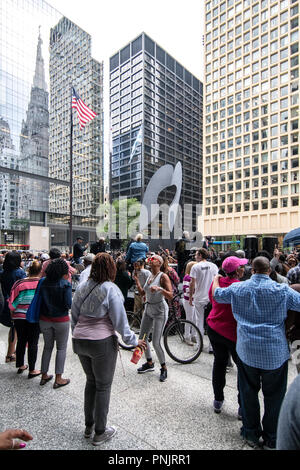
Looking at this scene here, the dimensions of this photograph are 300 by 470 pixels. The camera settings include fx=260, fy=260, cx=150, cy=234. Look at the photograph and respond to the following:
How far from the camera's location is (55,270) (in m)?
3.99

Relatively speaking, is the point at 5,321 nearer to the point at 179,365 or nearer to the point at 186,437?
the point at 179,365

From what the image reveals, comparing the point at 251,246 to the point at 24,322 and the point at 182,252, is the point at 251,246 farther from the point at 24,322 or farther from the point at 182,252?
the point at 24,322

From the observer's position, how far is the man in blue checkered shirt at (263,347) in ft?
8.43

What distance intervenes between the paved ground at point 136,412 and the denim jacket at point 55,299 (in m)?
1.14

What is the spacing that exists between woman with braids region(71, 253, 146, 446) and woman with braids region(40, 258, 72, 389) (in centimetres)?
129

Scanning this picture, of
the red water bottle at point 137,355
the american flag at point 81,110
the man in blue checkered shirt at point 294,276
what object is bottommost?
the red water bottle at point 137,355

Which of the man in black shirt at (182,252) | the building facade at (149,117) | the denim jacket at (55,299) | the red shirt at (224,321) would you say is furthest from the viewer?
the building facade at (149,117)

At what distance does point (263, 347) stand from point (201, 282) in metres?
2.99

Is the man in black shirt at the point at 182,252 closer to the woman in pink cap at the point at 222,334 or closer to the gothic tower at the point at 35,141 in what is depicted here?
the woman in pink cap at the point at 222,334

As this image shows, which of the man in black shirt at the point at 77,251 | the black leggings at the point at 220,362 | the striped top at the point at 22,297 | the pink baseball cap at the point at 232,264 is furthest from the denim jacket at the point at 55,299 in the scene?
the man in black shirt at the point at 77,251

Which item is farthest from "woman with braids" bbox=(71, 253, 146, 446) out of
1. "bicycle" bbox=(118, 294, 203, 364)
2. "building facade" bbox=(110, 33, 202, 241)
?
"building facade" bbox=(110, 33, 202, 241)

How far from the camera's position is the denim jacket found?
395 cm

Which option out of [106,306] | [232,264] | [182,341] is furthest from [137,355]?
[182,341]
